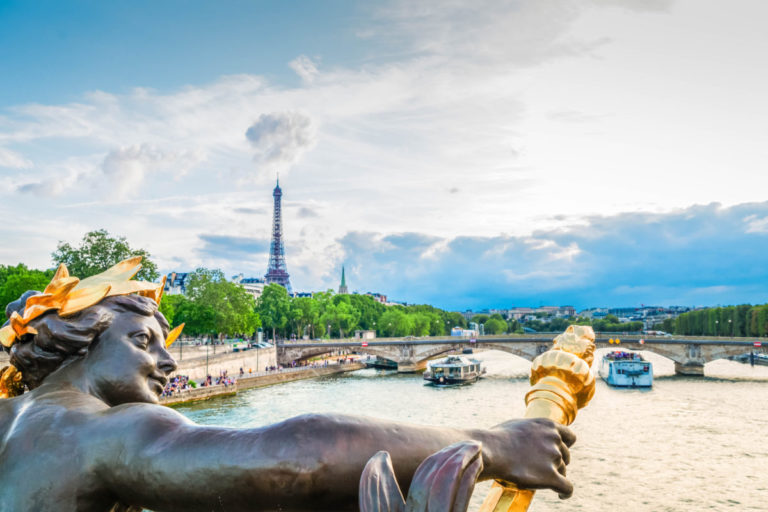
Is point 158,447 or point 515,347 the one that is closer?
point 158,447

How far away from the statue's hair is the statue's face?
3cm

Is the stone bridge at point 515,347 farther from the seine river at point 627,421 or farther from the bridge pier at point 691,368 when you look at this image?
the seine river at point 627,421

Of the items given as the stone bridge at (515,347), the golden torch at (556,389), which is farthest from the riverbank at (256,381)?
the golden torch at (556,389)

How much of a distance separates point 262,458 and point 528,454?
579 mm

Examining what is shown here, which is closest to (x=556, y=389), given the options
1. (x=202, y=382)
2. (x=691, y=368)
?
(x=202, y=382)

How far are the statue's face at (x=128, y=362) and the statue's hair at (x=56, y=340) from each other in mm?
28

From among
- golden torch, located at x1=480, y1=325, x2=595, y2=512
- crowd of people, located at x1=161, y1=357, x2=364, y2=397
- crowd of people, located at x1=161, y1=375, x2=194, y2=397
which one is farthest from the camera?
crowd of people, located at x1=161, y1=357, x2=364, y2=397

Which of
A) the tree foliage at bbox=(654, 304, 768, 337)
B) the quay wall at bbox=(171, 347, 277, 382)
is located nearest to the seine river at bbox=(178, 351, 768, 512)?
the quay wall at bbox=(171, 347, 277, 382)

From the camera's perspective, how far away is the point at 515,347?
165 ft

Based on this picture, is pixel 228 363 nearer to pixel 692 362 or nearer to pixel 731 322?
pixel 692 362

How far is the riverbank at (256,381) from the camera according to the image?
30.4 meters

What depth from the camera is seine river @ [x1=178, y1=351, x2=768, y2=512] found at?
16562mm

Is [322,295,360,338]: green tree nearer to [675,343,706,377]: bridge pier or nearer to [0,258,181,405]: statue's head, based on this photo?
[675,343,706,377]: bridge pier

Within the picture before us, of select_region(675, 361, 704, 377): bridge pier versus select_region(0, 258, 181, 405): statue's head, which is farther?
select_region(675, 361, 704, 377): bridge pier
